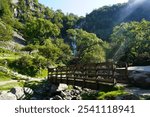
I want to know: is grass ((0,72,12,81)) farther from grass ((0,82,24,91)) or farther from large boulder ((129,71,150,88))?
large boulder ((129,71,150,88))

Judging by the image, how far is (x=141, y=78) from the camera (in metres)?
20.5

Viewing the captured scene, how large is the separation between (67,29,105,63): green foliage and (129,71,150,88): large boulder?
48927 millimetres

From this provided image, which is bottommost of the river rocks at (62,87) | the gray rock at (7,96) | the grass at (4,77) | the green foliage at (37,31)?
the gray rock at (7,96)

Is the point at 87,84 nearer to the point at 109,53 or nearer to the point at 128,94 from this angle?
the point at 128,94

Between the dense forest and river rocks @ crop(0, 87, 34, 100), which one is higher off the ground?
the dense forest

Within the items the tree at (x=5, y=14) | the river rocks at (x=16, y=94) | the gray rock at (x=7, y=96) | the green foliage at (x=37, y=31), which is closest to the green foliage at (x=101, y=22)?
the green foliage at (x=37, y=31)

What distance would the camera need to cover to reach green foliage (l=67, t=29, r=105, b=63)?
71188 mm

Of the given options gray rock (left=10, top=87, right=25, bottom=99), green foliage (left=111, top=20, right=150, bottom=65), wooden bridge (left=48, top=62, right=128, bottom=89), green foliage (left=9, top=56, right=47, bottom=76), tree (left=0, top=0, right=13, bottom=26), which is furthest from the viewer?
tree (left=0, top=0, right=13, bottom=26)

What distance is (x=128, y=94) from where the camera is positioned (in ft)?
57.8

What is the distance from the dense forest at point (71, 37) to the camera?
5822 cm

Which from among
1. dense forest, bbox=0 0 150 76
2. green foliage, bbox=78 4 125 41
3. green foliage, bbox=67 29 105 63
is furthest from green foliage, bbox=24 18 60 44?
green foliage, bbox=78 4 125 41

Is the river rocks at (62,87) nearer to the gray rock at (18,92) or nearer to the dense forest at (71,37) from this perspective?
the gray rock at (18,92)

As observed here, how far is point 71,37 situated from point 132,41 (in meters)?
46.1

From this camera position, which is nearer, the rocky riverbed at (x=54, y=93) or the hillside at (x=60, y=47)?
the rocky riverbed at (x=54, y=93)
